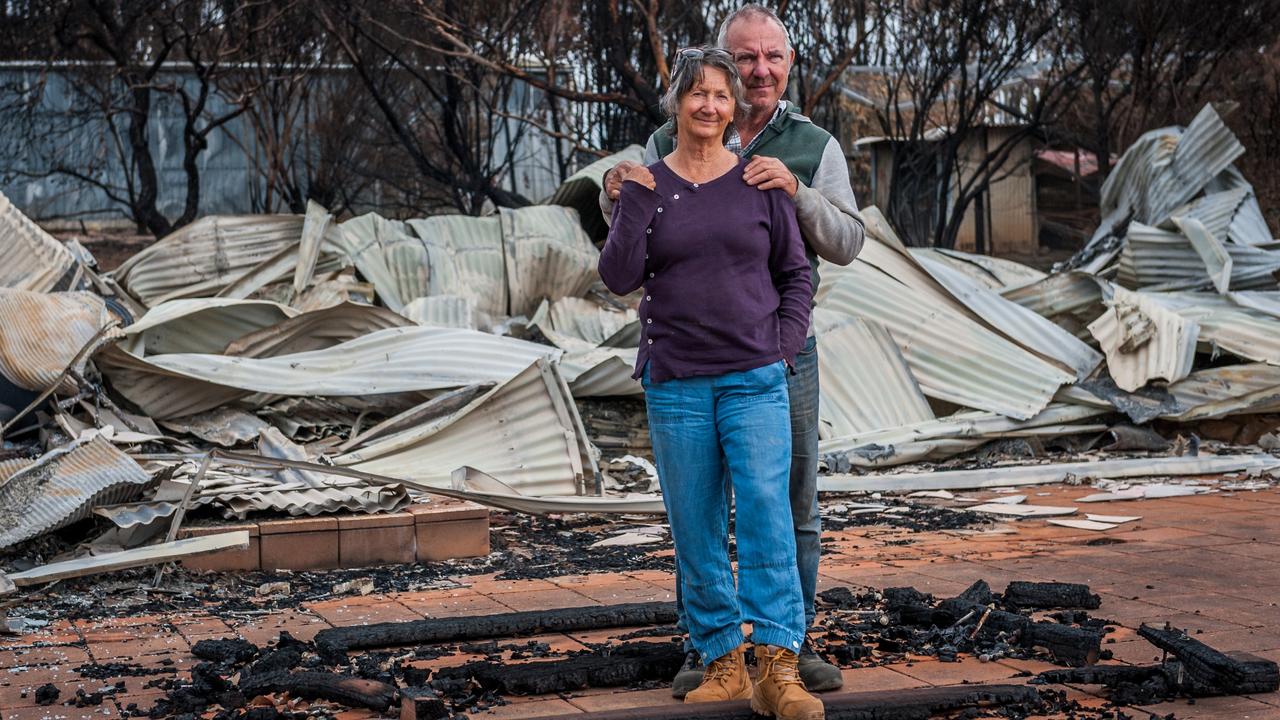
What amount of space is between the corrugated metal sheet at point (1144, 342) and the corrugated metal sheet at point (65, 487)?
584 cm

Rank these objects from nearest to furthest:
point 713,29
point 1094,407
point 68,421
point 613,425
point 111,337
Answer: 1. point 68,421
2. point 111,337
3. point 613,425
4. point 1094,407
5. point 713,29

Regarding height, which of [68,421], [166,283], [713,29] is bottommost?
[68,421]

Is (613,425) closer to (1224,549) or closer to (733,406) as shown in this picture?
(1224,549)

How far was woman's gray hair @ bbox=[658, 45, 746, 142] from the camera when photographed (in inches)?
129

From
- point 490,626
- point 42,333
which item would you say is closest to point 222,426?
point 42,333

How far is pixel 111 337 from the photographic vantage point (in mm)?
6789

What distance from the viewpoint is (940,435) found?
8273mm

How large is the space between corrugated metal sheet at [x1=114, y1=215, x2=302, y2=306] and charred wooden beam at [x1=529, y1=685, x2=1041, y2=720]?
6.78 metres

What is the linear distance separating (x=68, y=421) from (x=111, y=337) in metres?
0.59

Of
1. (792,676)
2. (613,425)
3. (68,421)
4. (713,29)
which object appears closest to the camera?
(792,676)

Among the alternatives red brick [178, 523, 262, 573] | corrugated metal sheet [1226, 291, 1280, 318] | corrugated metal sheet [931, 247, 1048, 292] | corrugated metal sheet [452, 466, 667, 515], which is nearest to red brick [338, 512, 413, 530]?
red brick [178, 523, 262, 573]

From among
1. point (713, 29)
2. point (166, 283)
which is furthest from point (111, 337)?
point (713, 29)

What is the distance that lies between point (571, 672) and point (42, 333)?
13.6 ft

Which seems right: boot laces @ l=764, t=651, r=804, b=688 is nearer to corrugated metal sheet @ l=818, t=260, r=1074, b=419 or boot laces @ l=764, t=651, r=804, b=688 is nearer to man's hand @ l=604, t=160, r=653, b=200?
man's hand @ l=604, t=160, r=653, b=200
